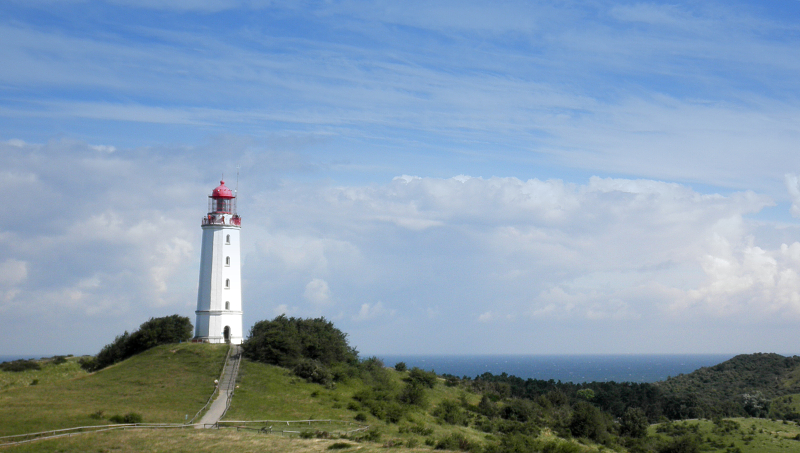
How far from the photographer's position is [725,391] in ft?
396

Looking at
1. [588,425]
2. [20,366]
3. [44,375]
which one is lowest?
[588,425]

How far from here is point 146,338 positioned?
58.2 metres

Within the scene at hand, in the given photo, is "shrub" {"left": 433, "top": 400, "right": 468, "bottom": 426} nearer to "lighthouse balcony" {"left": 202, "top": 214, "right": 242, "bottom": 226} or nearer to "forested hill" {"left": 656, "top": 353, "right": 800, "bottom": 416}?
"lighthouse balcony" {"left": 202, "top": 214, "right": 242, "bottom": 226}

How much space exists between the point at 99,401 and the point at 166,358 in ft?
38.6

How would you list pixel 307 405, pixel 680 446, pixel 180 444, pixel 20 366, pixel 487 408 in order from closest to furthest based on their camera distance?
pixel 180 444 < pixel 307 405 < pixel 487 408 < pixel 680 446 < pixel 20 366

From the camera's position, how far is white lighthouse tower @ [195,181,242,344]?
191 ft

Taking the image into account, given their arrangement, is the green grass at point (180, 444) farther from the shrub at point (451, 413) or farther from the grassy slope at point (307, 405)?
the shrub at point (451, 413)

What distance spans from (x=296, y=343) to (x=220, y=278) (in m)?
10.1

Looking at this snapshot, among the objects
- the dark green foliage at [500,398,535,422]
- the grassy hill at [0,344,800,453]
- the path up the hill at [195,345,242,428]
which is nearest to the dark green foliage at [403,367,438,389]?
the grassy hill at [0,344,800,453]

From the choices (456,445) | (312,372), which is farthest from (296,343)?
(456,445)

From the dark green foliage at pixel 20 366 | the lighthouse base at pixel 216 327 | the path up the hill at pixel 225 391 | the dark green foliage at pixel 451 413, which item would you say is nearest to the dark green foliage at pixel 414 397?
the dark green foliage at pixel 451 413

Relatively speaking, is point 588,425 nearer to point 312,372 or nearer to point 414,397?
point 414,397

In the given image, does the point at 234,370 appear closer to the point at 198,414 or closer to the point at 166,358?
the point at 166,358

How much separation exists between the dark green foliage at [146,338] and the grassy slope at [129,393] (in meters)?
2.17
